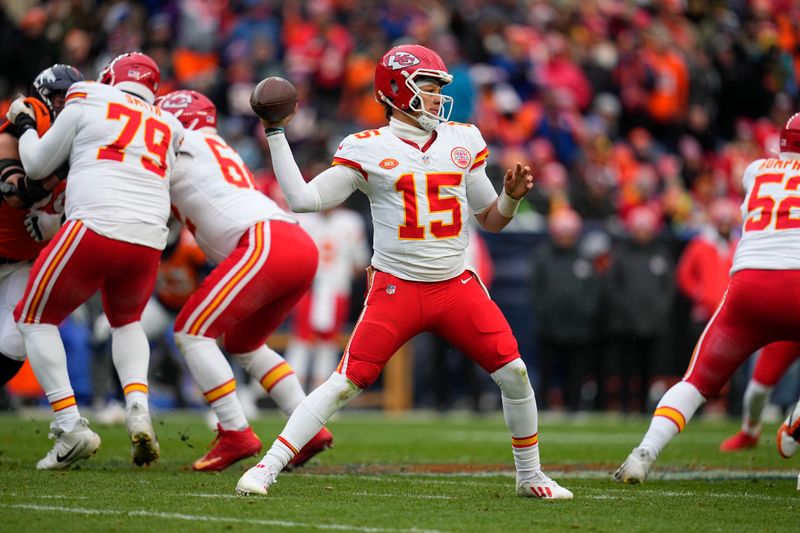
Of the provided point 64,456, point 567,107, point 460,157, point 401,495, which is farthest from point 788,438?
point 567,107

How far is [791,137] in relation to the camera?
6.95 meters

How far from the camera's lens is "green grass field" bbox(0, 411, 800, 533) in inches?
197

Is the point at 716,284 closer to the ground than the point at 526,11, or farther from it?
closer to the ground

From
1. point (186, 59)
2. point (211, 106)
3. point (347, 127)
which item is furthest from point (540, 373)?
point (211, 106)

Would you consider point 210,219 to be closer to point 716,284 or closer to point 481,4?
point 716,284

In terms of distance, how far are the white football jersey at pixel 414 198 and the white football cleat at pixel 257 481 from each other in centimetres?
104

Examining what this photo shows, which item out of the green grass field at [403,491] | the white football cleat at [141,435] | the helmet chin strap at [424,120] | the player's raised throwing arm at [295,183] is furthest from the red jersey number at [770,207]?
the white football cleat at [141,435]

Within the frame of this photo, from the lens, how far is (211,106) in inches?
300

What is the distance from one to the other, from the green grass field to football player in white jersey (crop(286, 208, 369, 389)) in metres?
2.76

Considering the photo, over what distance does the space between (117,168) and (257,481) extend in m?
1.95

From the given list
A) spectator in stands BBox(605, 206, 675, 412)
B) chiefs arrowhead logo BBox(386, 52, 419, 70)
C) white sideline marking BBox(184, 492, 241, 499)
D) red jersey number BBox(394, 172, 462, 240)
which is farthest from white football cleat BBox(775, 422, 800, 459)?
spectator in stands BBox(605, 206, 675, 412)

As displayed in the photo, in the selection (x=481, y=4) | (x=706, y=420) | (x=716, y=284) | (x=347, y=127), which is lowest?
(x=706, y=420)

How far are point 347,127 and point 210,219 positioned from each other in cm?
809

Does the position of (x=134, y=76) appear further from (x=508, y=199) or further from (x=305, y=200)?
(x=508, y=199)
